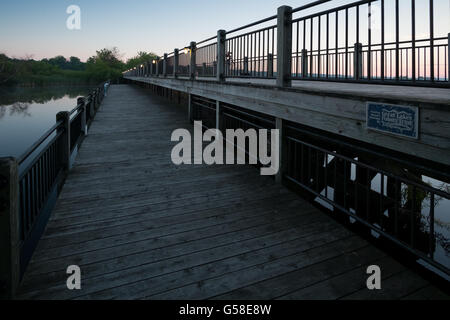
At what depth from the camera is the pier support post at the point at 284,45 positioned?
484cm

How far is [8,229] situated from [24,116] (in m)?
78.6

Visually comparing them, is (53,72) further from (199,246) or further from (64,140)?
(199,246)

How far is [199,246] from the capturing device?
3.50m

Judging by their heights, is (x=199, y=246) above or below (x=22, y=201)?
below

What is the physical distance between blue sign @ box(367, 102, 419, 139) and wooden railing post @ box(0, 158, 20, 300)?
341 centimetres

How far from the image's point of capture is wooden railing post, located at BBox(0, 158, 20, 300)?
246cm

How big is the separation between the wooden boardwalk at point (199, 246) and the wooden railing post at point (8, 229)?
0.19 metres

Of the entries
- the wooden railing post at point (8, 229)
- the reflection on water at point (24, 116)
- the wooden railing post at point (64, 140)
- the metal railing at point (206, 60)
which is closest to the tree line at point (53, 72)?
the reflection on water at point (24, 116)

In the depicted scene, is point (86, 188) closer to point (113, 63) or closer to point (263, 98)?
point (263, 98)

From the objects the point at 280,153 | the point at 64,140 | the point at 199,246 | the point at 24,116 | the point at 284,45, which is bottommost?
the point at 199,246

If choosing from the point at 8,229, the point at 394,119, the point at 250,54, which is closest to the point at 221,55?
the point at 250,54

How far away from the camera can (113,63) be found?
160 m

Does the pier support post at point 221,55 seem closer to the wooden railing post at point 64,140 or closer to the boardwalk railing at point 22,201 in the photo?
the wooden railing post at point 64,140
